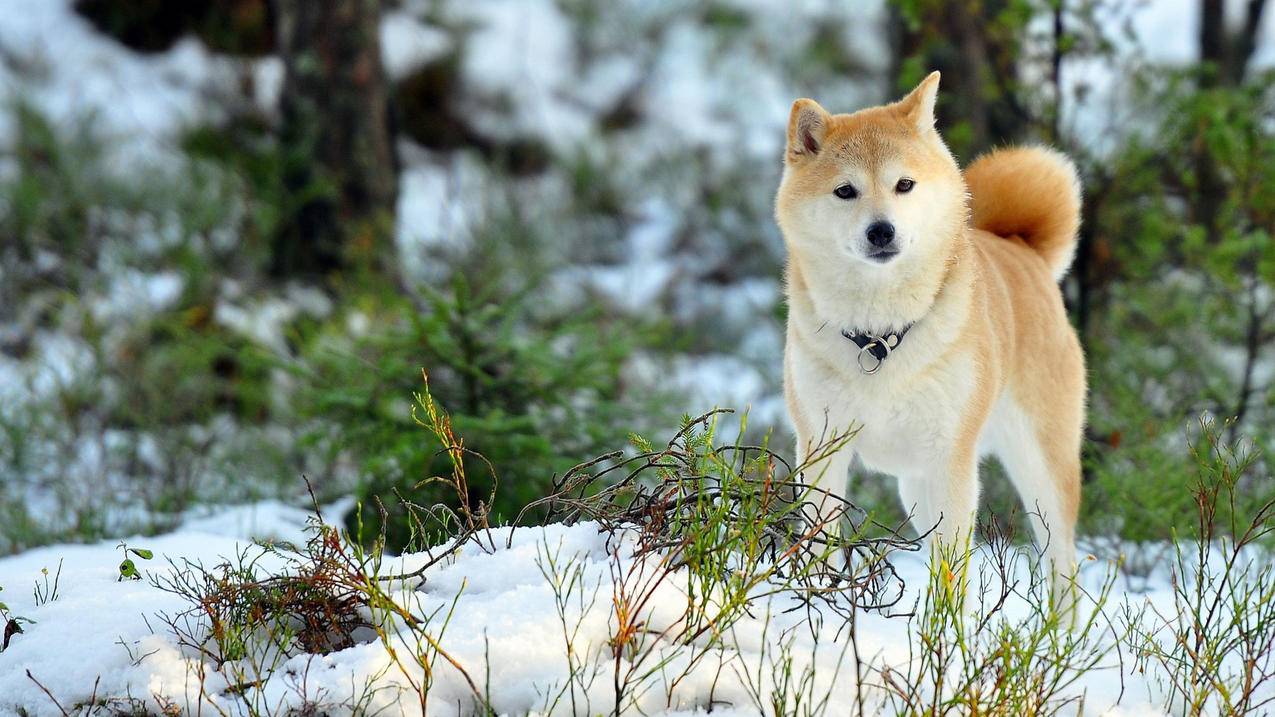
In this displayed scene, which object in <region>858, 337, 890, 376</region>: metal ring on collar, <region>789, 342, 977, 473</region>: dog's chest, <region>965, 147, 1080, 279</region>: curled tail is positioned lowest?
<region>789, 342, 977, 473</region>: dog's chest

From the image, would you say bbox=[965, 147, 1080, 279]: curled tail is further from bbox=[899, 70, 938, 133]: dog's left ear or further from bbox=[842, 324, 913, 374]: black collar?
bbox=[842, 324, 913, 374]: black collar

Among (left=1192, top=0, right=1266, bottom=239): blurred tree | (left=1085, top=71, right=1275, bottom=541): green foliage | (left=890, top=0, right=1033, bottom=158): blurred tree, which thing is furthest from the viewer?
(left=1192, top=0, right=1266, bottom=239): blurred tree

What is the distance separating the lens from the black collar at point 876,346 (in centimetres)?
316

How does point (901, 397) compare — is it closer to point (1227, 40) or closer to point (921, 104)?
point (921, 104)

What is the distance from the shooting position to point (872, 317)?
3.21 m

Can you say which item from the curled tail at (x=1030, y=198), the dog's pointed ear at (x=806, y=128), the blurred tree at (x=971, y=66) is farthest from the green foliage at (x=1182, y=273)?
the dog's pointed ear at (x=806, y=128)

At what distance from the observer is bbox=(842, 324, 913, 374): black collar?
10.4 ft

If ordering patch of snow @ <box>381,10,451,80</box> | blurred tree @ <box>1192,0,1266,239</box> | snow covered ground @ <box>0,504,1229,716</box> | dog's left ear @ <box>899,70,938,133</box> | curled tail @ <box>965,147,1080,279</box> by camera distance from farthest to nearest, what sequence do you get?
patch of snow @ <box>381,10,451,80</box> → blurred tree @ <box>1192,0,1266,239</box> → curled tail @ <box>965,147,1080,279</box> → dog's left ear @ <box>899,70,938,133</box> → snow covered ground @ <box>0,504,1229,716</box>

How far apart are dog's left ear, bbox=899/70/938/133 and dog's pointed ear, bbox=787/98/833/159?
0.74 ft

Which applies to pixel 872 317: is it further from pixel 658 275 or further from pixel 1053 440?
pixel 658 275

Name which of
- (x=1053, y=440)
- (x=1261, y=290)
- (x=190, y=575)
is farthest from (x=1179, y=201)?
(x=190, y=575)

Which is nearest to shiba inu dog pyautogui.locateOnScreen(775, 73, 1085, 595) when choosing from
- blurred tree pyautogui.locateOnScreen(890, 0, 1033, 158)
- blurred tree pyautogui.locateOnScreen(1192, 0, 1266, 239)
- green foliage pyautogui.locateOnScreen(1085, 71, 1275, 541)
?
green foliage pyautogui.locateOnScreen(1085, 71, 1275, 541)

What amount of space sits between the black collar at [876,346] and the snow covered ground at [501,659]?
30.0 inches

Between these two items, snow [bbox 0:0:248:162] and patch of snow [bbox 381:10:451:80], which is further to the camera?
patch of snow [bbox 381:10:451:80]
